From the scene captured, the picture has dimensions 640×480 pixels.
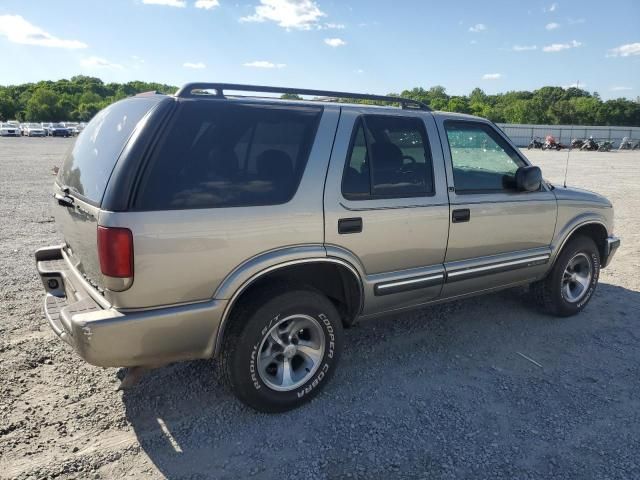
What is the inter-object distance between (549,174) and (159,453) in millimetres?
19868

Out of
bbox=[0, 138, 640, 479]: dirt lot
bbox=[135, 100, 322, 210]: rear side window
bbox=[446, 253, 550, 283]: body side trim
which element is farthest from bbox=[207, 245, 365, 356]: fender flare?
bbox=[446, 253, 550, 283]: body side trim

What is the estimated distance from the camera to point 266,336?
3.03 m

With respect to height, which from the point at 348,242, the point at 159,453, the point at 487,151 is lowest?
the point at 159,453

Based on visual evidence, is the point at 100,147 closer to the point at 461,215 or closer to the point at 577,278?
the point at 461,215

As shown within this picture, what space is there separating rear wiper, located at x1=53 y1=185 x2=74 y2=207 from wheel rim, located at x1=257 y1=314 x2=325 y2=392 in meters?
1.46

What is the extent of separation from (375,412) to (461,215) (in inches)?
64.4

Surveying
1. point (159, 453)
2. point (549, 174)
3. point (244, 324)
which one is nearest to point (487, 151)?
point (244, 324)

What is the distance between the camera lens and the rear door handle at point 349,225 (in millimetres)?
3190

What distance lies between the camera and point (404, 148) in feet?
11.9

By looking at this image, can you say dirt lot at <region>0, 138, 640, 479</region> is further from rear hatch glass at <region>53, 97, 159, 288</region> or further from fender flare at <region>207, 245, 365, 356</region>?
rear hatch glass at <region>53, 97, 159, 288</region>

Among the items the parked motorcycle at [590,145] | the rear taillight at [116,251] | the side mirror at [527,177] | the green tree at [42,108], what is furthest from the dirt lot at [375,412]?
the green tree at [42,108]

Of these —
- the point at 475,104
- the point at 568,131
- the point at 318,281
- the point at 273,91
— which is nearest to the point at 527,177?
the point at 318,281

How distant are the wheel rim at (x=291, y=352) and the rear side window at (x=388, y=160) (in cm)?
93

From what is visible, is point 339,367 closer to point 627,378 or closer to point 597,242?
point 627,378
